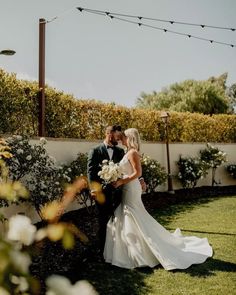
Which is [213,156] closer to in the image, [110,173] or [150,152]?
[150,152]

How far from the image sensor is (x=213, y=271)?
598 cm

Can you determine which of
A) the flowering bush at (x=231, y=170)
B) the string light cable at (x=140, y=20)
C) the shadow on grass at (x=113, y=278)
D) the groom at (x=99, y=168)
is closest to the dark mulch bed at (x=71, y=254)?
the shadow on grass at (x=113, y=278)

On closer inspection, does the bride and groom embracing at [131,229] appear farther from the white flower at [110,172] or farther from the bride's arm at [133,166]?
the white flower at [110,172]

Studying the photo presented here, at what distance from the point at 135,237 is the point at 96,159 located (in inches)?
56.2

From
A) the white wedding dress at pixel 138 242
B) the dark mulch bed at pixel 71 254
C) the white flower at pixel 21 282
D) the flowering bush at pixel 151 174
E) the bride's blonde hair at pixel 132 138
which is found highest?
the bride's blonde hair at pixel 132 138

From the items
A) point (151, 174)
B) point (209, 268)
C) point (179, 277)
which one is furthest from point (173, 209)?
point (179, 277)

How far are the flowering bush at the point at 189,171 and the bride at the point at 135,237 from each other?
904 cm

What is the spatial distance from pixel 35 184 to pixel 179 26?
7.10 metres

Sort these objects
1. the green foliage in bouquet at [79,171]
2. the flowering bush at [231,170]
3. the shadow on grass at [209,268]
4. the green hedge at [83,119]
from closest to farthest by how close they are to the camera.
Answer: the shadow on grass at [209,268] → the green hedge at [83,119] → the green foliage in bouquet at [79,171] → the flowering bush at [231,170]

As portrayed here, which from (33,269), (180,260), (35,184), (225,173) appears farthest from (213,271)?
(225,173)

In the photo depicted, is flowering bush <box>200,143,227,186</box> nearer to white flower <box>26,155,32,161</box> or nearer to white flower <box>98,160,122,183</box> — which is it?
white flower <box>26,155,32,161</box>

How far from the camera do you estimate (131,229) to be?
654 cm

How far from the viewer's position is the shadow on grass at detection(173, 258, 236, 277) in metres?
5.90

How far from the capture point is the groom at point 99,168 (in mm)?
6773
